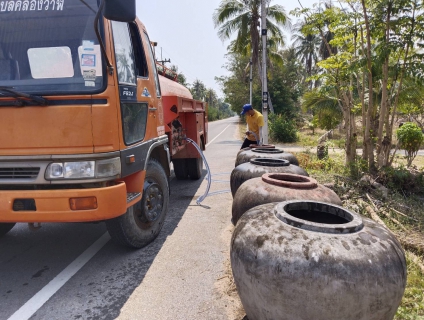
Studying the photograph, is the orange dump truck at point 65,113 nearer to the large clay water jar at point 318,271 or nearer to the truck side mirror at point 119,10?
the truck side mirror at point 119,10

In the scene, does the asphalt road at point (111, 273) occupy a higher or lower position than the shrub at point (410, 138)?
lower

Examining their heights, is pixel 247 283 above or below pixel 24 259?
above

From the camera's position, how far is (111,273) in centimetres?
317

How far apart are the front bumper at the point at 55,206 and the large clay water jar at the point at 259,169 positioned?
206 centimetres

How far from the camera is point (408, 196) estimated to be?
19.5 feet

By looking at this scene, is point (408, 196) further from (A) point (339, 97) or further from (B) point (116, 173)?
(B) point (116, 173)

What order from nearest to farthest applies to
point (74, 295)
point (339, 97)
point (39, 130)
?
1. point (39, 130)
2. point (74, 295)
3. point (339, 97)

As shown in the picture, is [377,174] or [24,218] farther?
[377,174]

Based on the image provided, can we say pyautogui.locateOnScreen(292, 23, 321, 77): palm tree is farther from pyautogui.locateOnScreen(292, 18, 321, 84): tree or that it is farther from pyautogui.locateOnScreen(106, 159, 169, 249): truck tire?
pyautogui.locateOnScreen(106, 159, 169, 249): truck tire

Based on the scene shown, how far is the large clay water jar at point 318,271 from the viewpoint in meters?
1.76

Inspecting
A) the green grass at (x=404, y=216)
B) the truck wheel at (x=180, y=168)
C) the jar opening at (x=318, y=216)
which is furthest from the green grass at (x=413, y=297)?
the truck wheel at (x=180, y=168)

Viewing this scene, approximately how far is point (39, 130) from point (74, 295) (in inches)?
60.2

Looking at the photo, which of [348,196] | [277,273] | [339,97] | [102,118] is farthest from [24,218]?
[339,97]

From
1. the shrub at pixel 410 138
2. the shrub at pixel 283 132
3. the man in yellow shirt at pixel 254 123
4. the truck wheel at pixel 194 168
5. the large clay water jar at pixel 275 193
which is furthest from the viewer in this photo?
the shrub at pixel 283 132
